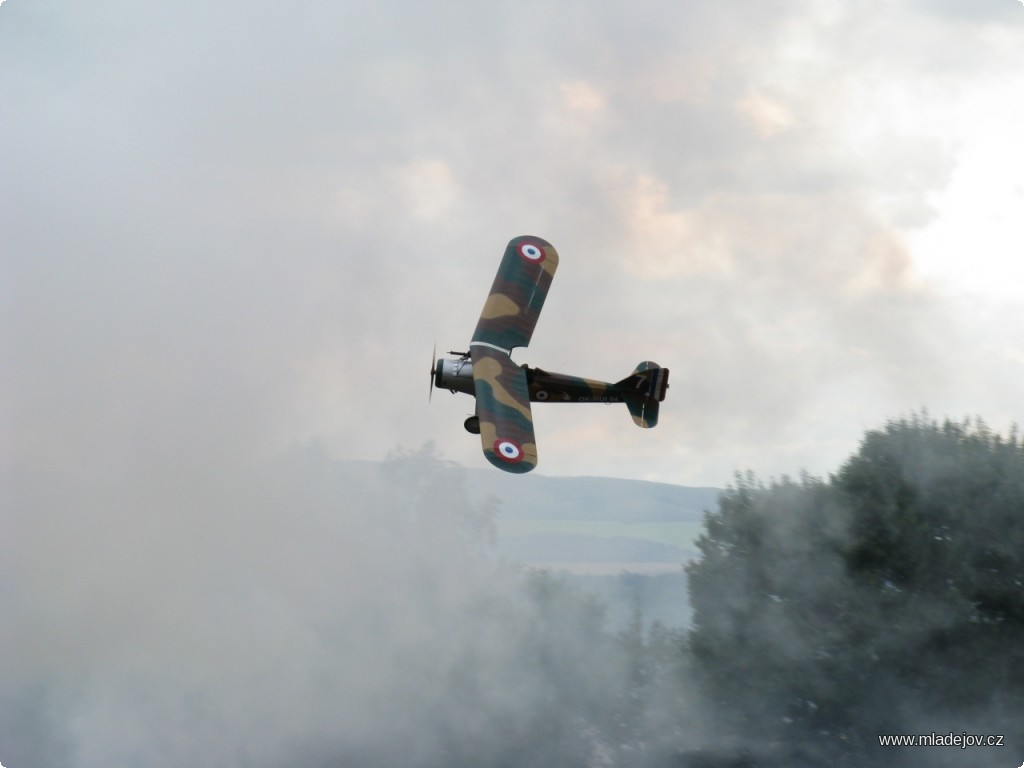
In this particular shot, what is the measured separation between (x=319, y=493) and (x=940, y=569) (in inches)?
1515

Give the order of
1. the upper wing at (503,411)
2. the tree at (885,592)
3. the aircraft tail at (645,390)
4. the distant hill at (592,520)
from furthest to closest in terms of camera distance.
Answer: the distant hill at (592,520) → the tree at (885,592) → the aircraft tail at (645,390) → the upper wing at (503,411)

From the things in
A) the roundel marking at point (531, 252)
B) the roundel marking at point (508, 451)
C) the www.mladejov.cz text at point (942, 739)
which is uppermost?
the roundel marking at point (531, 252)

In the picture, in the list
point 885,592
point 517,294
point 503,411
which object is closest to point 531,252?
point 517,294

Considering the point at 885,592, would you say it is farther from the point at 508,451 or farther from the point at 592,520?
the point at 592,520

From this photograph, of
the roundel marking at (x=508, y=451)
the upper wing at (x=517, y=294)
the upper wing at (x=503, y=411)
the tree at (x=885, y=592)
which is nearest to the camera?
the roundel marking at (x=508, y=451)

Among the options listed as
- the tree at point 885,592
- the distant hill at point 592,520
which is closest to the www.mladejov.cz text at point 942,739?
the tree at point 885,592

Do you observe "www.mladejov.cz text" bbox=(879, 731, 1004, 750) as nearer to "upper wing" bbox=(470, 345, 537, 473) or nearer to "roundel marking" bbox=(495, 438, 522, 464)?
"upper wing" bbox=(470, 345, 537, 473)

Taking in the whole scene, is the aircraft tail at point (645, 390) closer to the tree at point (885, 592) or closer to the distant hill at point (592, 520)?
the tree at point (885, 592)

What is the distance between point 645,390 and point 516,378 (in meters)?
4.97

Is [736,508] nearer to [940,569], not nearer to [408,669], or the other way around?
[940,569]

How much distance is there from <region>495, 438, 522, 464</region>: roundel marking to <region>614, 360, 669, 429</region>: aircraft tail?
6.57 metres

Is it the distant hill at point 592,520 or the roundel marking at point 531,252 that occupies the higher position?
the distant hill at point 592,520

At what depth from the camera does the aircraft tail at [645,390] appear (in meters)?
32.6

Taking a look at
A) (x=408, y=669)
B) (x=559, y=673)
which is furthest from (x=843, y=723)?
(x=408, y=669)
